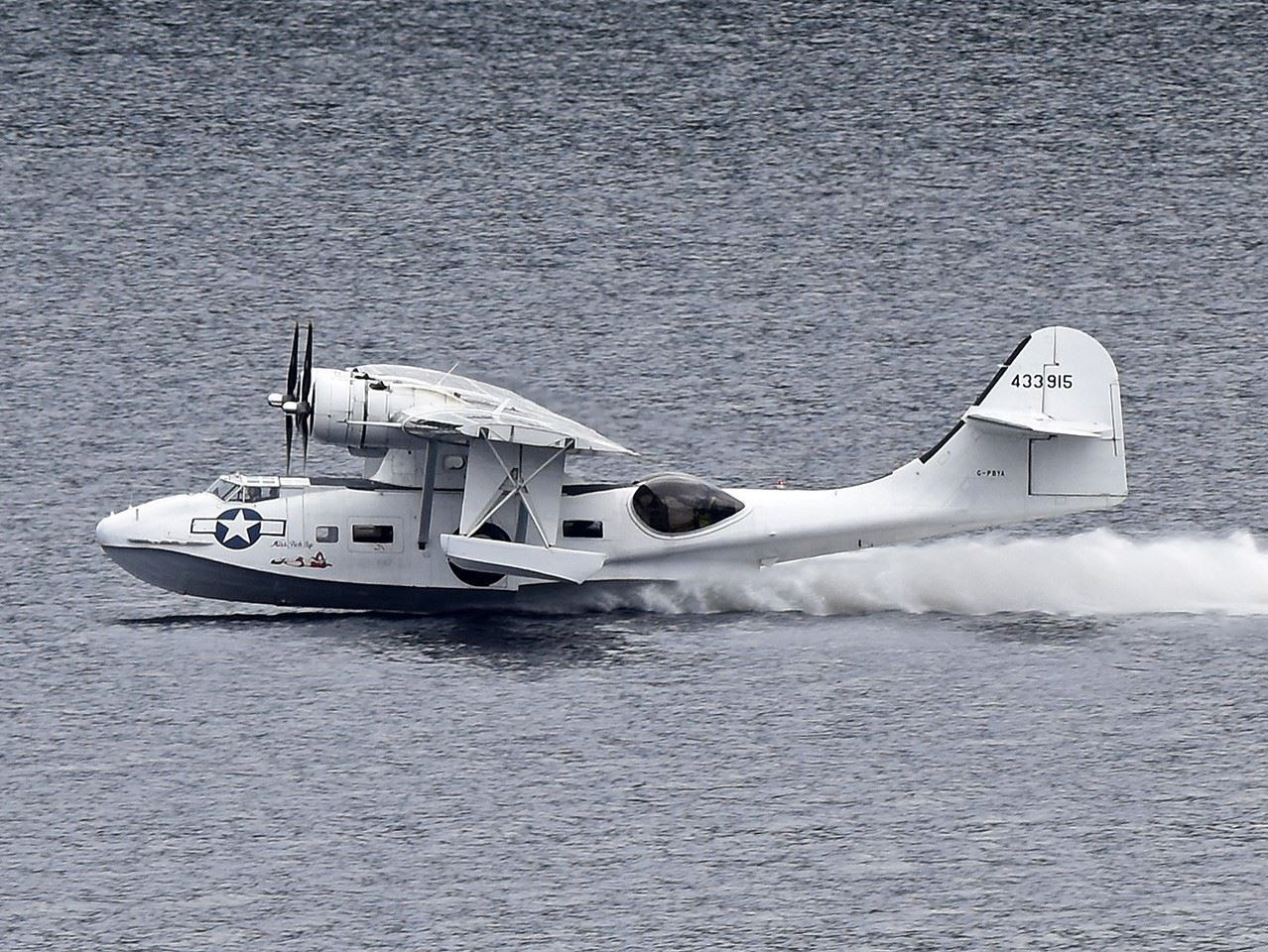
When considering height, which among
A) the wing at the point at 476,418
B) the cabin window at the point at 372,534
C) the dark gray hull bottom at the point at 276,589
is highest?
the wing at the point at 476,418

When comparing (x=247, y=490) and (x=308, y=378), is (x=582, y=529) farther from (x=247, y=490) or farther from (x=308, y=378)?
(x=247, y=490)

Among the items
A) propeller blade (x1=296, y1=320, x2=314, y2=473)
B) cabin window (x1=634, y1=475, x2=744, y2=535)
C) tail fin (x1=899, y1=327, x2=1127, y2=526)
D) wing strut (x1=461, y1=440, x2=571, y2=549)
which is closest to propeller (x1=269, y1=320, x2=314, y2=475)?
propeller blade (x1=296, y1=320, x2=314, y2=473)

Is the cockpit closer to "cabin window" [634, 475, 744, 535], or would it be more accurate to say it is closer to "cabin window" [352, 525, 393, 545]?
"cabin window" [352, 525, 393, 545]

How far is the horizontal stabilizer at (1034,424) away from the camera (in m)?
54.6

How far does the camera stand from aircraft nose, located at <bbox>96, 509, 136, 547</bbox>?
2128 inches

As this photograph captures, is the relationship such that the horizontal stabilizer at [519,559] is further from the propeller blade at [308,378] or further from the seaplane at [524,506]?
the propeller blade at [308,378]

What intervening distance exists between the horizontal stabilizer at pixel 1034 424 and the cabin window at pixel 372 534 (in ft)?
42.9

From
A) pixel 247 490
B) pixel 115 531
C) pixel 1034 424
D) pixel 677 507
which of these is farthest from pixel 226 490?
pixel 1034 424

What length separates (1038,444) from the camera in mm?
55656

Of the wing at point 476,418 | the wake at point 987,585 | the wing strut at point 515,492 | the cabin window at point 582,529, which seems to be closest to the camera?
the wing at point 476,418

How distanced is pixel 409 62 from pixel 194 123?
495 inches

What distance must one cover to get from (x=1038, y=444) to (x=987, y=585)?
3852 millimetres

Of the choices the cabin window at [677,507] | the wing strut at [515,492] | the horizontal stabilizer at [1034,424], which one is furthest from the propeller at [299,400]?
the horizontal stabilizer at [1034,424]

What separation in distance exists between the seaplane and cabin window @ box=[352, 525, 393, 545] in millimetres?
56
